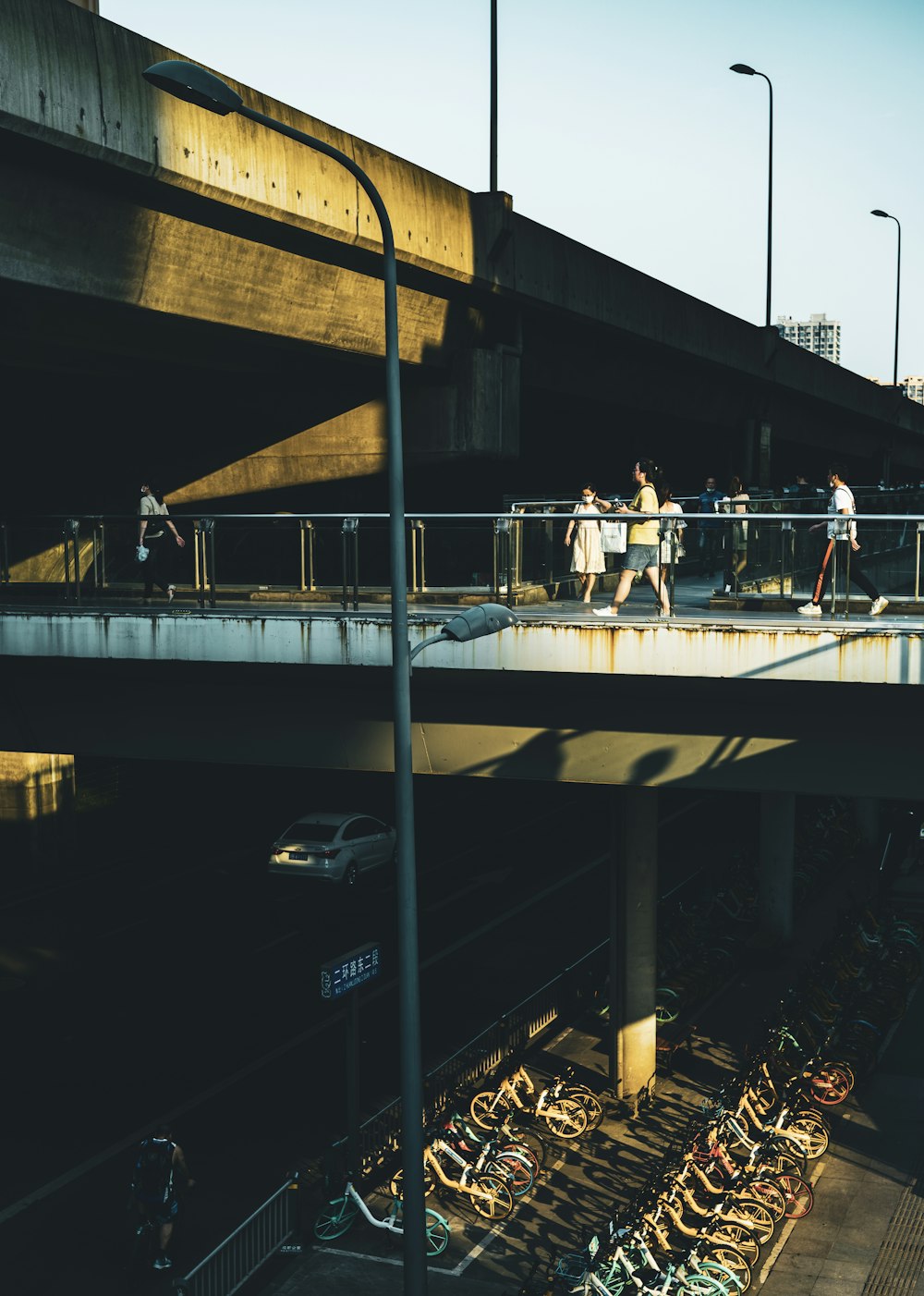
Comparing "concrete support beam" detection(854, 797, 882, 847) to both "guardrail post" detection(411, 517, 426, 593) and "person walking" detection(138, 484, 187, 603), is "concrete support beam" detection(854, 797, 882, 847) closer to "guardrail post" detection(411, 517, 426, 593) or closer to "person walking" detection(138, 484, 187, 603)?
"guardrail post" detection(411, 517, 426, 593)

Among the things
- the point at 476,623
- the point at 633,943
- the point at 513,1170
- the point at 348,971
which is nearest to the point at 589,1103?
the point at 513,1170

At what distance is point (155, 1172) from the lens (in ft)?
43.7

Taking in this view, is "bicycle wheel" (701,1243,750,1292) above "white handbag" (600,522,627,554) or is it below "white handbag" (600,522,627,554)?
below

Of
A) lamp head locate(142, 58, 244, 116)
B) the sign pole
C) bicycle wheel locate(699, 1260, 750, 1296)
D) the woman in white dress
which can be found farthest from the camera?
the sign pole

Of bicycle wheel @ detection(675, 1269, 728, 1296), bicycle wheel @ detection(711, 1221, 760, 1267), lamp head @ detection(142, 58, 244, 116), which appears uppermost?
lamp head @ detection(142, 58, 244, 116)

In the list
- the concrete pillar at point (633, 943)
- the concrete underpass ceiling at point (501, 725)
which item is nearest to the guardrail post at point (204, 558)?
the concrete underpass ceiling at point (501, 725)

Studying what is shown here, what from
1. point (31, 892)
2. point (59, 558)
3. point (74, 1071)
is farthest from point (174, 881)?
point (59, 558)

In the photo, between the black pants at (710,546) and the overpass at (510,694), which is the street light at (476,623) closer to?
the overpass at (510,694)

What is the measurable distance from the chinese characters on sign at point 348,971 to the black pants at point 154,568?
4.41 m

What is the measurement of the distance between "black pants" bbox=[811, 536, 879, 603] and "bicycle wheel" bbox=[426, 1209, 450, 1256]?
23.4 feet

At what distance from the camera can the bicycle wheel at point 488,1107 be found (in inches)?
640

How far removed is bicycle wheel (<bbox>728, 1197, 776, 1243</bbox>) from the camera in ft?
45.4

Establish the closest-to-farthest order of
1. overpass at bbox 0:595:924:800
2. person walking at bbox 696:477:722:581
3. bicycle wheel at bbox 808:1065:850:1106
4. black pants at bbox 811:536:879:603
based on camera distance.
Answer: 1. overpass at bbox 0:595:924:800
2. black pants at bbox 811:536:879:603
3. person walking at bbox 696:477:722:581
4. bicycle wheel at bbox 808:1065:850:1106

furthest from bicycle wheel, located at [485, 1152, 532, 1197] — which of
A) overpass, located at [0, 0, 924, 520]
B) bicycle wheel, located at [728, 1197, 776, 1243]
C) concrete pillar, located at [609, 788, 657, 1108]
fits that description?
overpass, located at [0, 0, 924, 520]
